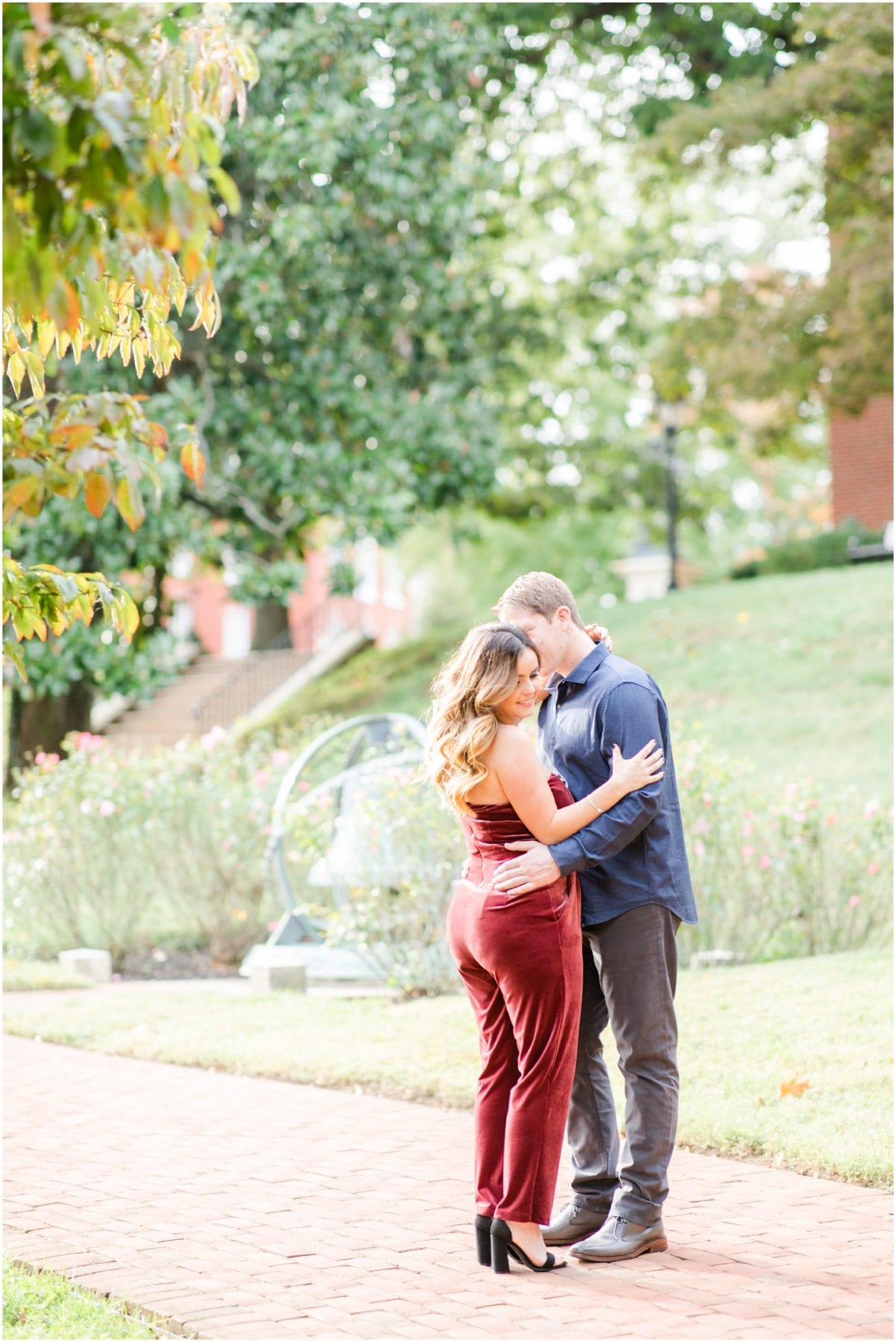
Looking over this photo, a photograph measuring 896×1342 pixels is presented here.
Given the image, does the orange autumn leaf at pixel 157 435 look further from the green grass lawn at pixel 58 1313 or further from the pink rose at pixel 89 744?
the pink rose at pixel 89 744

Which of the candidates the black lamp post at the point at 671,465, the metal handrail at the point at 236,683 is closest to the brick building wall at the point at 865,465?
the black lamp post at the point at 671,465

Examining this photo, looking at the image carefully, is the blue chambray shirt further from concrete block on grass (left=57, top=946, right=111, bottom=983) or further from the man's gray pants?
concrete block on grass (left=57, top=946, right=111, bottom=983)

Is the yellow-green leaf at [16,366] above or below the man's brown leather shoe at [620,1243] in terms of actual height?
above

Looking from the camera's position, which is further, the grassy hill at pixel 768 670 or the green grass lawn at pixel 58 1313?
the grassy hill at pixel 768 670

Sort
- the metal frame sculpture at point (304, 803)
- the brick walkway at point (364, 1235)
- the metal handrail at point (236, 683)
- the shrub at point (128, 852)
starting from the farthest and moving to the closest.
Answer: the metal handrail at point (236, 683) < the shrub at point (128, 852) < the metal frame sculpture at point (304, 803) < the brick walkway at point (364, 1235)

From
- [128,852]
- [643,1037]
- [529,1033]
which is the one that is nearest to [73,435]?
[529,1033]

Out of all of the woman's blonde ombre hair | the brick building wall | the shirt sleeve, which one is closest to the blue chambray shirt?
the shirt sleeve

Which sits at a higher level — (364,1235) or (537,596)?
(537,596)

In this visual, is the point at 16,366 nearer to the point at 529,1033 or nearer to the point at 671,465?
the point at 529,1033

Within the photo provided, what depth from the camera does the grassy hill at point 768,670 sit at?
53.2ft

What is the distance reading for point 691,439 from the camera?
118ft

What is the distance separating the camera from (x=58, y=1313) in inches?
161

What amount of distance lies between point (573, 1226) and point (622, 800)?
1.35 metres

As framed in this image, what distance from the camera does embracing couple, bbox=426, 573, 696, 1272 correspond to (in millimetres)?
4469
